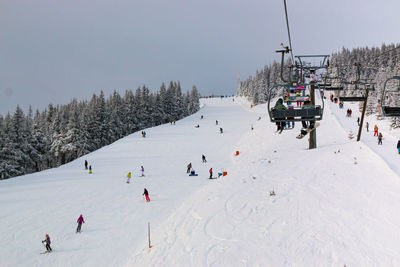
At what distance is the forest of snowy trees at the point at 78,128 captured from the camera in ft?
133

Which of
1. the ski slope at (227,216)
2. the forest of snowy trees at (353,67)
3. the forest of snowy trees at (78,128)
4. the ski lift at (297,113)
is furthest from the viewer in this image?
the forest of snowy trees at (353,67)

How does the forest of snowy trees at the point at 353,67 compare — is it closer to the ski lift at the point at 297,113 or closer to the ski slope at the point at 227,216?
the ski slope at the point at 227,216

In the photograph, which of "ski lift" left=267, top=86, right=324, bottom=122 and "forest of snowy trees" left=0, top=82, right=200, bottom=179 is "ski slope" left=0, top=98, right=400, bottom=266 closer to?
"ski lift" left=267, top=86, right=324, bottom=122

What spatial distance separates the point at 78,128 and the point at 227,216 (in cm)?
4765

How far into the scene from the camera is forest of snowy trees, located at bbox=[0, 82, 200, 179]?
40625 mm

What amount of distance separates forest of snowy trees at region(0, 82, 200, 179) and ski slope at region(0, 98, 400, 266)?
56.2ft

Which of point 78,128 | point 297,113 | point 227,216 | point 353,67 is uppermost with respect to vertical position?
point 353,67

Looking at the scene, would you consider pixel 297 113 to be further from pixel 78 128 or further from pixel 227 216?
pixel 78 128

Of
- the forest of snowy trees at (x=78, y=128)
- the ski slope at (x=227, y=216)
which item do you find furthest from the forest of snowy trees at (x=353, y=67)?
the ski slope at (x=227, y=216)

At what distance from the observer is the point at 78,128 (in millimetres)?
A: 52938

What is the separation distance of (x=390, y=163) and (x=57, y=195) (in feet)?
78.2

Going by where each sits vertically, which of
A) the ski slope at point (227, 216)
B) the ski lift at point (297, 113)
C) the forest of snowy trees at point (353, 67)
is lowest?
the ski slope at point (227, 216)

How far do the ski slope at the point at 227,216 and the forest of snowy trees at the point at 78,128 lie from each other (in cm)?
1714

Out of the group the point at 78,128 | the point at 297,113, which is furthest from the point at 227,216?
the point at 78,128
